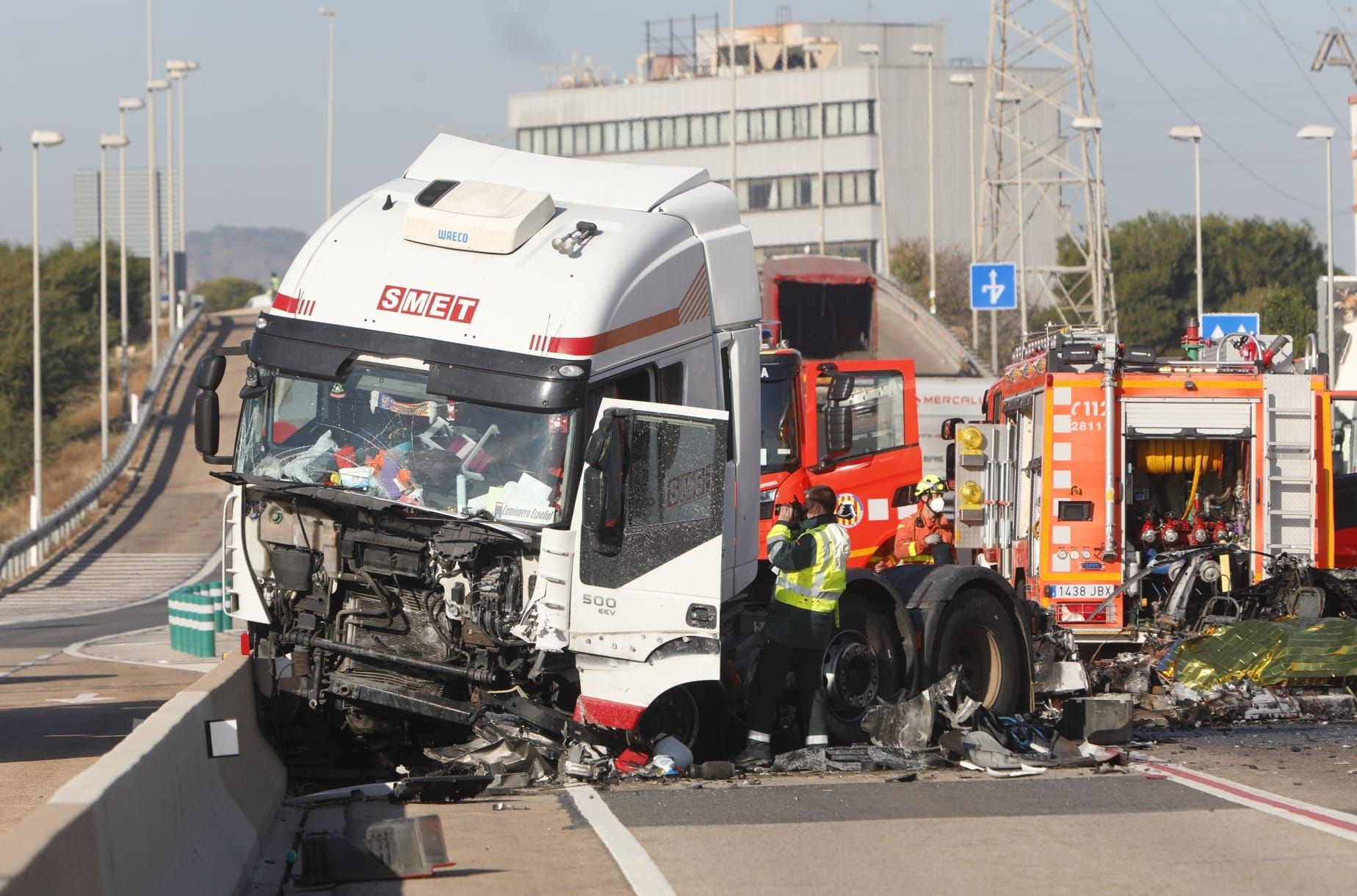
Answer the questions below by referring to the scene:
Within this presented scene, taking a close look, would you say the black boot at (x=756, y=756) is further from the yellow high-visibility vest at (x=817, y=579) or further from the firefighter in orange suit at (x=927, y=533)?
the firefighter in orange suit at (x=927, y=533)

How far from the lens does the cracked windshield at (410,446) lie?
10.1 metres

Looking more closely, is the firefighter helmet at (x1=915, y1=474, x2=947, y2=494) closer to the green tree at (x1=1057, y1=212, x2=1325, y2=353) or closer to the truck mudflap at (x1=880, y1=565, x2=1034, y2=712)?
the truck mudflap at (x1=880, y1=565, x2=1034, y2=712)

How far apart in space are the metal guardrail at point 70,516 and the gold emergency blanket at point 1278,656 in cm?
3233

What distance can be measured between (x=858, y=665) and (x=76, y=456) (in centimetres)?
5797

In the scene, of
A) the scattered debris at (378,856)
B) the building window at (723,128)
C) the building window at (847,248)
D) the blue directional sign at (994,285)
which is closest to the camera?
the scattered debris at (378,856)

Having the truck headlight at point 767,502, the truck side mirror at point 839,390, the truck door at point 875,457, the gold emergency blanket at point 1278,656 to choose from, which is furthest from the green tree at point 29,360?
the gold emergency blanket at point 1278,656

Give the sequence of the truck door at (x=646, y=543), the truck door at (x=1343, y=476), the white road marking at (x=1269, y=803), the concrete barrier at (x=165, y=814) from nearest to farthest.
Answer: the concrete barrier at (x=165, y=814), the white road marking at (x=1269, y=803), the truck door at (x=646, y=543), the truck door at (x=1343, y=476)

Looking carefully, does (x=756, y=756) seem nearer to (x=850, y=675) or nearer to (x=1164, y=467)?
(x=850, y=675)

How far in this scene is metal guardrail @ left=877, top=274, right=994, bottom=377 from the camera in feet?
195

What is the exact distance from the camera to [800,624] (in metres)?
11.0

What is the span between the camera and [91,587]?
134ft

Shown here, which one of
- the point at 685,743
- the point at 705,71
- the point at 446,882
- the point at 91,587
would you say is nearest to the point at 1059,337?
the point at 685,743

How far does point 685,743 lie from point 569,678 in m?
1.01

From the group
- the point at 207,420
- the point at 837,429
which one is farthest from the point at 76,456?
the point at 207,420
